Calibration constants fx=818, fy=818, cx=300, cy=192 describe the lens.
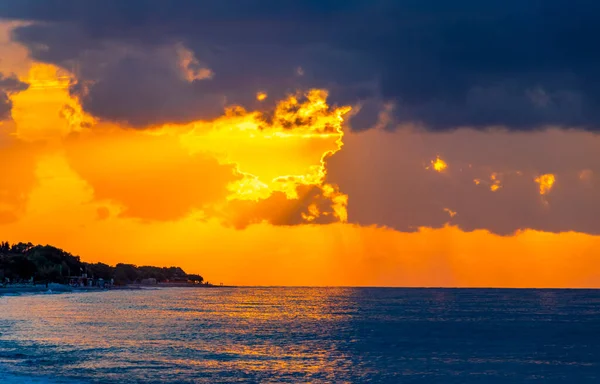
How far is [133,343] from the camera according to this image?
79750 millimetres

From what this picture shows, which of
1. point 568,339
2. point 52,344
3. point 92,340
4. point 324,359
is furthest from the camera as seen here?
point 568,339

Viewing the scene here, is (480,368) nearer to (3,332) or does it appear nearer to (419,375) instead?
(419,375)

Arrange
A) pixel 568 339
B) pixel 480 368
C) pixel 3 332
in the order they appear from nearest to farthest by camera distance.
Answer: pixel 480 368 < pixel 3 332 < pixel 568 339

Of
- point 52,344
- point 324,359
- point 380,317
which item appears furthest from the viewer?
point 380,317

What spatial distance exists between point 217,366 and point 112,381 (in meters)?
11.8

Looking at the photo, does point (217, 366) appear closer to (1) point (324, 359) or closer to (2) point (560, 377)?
(1) point (324, 359)

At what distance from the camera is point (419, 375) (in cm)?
6006

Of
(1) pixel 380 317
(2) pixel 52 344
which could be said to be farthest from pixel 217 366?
(1) pixel 380 317

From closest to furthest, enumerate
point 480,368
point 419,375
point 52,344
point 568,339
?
point 419,375 → point 480,368 → point 52,344 → point 568,339

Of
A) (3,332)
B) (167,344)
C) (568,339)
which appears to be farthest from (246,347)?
(568,339)

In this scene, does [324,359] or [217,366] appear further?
[324,359]

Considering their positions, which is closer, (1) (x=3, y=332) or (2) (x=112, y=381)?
(2) (x=112, y=381)

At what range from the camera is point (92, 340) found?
82688mm

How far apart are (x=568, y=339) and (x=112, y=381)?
6359 centimetres
